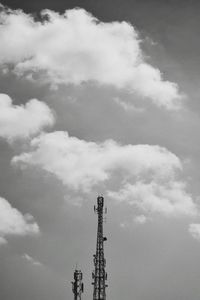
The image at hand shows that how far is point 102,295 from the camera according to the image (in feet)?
203

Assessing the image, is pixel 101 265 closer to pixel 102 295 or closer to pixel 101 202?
pixel 102 295

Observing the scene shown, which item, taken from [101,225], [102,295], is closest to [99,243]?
[101,225]

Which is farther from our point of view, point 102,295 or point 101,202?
point 101,202

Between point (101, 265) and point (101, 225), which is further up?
point (101, 225)

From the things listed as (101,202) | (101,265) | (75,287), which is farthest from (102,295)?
(101,202)

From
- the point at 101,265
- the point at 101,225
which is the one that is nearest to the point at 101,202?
the point at 101,225

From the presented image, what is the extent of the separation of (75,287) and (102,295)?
875 cm

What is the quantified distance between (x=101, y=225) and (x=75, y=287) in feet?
41.1

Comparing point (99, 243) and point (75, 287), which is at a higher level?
point (99, 243)

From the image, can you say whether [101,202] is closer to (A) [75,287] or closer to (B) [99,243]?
(B) [99,243]

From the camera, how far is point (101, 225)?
6438cm

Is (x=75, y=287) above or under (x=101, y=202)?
under

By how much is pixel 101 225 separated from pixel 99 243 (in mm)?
2679

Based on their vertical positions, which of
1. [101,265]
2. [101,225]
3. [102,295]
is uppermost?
[101,225]
